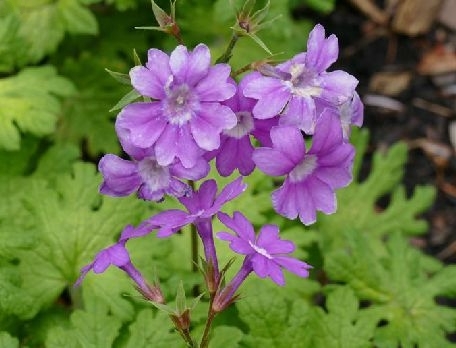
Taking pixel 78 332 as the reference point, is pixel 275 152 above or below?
above

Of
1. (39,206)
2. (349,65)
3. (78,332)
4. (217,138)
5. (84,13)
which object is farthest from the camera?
(349,65)

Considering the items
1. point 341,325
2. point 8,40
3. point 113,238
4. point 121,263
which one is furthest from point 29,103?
point 341,325

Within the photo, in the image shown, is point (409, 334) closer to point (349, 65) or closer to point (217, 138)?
point (217, 138)

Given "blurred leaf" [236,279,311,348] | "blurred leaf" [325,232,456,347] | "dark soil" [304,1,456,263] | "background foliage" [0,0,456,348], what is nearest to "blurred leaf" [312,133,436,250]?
"background foliage" [0,0,456,348]

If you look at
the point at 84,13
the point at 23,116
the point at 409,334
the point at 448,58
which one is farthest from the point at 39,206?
the point at 448,58

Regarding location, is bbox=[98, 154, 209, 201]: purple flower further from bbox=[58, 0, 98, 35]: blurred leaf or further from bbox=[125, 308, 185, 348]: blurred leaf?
bbox=[58, 0, 98, 35]: blurred leaf

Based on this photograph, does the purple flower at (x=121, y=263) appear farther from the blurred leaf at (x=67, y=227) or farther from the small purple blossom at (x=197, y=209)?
the blurred leaf at (x=67, y=227)

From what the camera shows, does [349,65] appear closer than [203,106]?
No
